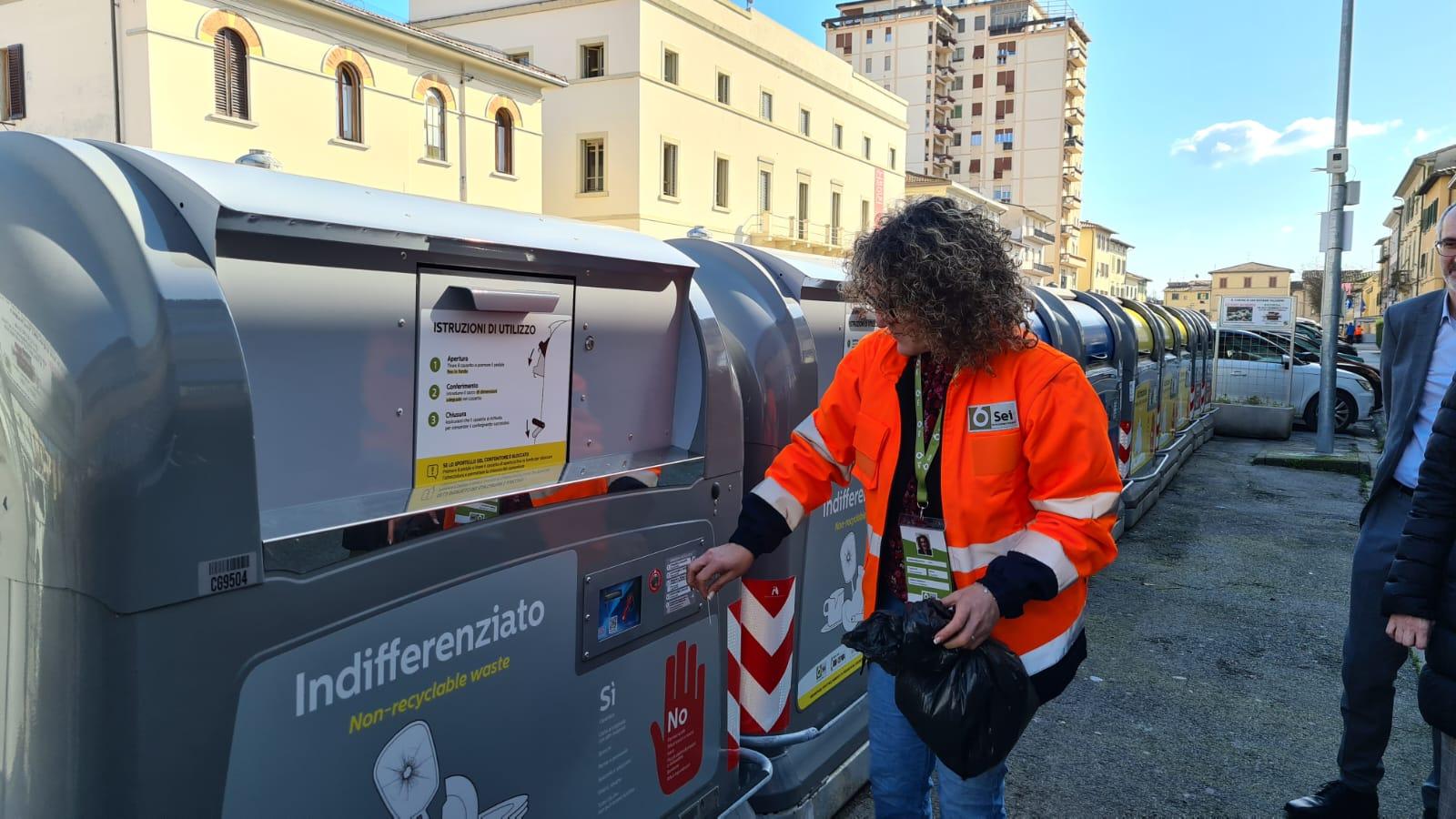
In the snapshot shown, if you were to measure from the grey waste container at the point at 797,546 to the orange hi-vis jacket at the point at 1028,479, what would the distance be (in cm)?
86

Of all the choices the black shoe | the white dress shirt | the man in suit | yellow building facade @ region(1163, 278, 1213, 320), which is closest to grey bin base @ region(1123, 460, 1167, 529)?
the black shoe

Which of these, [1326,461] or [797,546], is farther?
[1326,461]

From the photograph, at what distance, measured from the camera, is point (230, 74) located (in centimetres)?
2238

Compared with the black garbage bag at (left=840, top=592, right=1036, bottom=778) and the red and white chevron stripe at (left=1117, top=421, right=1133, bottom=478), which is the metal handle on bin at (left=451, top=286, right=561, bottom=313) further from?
the red and white chevron stripe at (left=1117, top=421, right=1133, bottom=478)

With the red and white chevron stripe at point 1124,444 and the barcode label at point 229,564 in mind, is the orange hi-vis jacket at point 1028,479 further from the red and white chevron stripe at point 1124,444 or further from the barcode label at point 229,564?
the red and white chevron stripe at point 1124,444

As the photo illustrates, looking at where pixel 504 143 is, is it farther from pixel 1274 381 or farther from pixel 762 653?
pixel 762 653

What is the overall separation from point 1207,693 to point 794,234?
39888 millimetres

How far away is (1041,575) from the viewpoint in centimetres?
190

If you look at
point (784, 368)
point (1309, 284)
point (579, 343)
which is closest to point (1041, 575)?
point (579, 343)

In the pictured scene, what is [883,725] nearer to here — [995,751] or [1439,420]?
[995,751]

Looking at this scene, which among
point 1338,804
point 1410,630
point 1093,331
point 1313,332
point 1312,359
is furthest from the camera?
point 1313,332

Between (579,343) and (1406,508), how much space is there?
2.46m

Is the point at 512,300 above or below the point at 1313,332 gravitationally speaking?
below

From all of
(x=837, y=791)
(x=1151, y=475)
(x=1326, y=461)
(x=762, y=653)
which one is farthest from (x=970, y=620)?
(x=1326, y=461)
